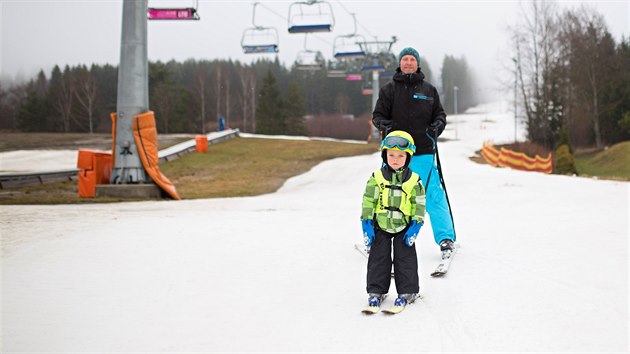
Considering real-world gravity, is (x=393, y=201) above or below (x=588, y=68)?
below

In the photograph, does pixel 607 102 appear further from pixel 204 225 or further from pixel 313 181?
pixel 204 225

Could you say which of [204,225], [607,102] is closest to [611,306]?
[204,225]

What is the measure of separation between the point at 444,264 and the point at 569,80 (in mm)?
52681

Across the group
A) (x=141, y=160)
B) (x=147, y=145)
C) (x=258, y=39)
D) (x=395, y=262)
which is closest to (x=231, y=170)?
(x=258, y=39)

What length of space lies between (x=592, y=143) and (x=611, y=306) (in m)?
57.2

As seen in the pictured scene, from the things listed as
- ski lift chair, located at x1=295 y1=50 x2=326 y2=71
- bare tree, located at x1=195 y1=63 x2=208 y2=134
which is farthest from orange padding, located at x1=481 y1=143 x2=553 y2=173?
bare tree, located at x1=195 y1=63 x2=208 y2=134

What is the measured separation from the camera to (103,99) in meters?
76.7

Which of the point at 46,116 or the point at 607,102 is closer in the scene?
the point at 607,102

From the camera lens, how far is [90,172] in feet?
47.3

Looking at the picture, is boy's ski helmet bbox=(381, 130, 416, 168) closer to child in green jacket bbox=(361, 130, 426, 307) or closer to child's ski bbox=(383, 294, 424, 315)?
child in green jacket bbox=(361, 130, 426, 307)

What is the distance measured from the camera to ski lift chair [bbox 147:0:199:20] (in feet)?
49.3

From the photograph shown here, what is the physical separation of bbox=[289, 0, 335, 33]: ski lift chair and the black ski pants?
866 inches

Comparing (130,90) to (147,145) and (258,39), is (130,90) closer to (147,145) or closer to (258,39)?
(147,145)

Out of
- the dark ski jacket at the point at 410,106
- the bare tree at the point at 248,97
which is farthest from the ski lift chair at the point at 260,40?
the bare tree at the point at 248,97
